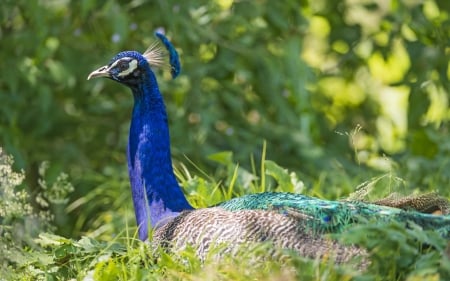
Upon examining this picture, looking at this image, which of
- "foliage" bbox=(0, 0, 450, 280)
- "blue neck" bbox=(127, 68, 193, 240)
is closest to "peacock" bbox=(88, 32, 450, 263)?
"blue neck" bbox=(127, 68, 193, 240)

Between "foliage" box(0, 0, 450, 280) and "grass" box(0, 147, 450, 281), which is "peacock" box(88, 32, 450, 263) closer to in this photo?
"grass" box(0, 147, 450, 281)

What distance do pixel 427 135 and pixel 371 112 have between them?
0.74 metres

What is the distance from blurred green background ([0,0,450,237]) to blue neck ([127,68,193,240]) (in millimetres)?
882

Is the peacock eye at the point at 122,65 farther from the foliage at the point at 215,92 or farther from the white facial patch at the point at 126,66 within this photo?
the foliage at the point at 215,92

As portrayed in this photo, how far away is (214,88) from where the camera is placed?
16.5ft

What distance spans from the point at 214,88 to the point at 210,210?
178 cm

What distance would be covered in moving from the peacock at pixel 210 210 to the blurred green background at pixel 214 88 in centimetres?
84

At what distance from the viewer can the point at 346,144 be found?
5.36m

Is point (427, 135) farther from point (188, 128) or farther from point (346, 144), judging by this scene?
point (188, 128)

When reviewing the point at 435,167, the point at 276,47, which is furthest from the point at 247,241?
the point at 276,47

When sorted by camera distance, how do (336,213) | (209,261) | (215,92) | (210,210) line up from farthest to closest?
(215,92) → (210,210) → (336,213) → (209,261)

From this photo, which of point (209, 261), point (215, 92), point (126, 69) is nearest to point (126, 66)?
point (126, 69)

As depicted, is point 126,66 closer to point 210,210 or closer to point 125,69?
point 125,69

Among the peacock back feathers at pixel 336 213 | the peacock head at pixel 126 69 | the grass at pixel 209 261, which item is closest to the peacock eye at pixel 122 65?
the peacock head at pixel 126 69
